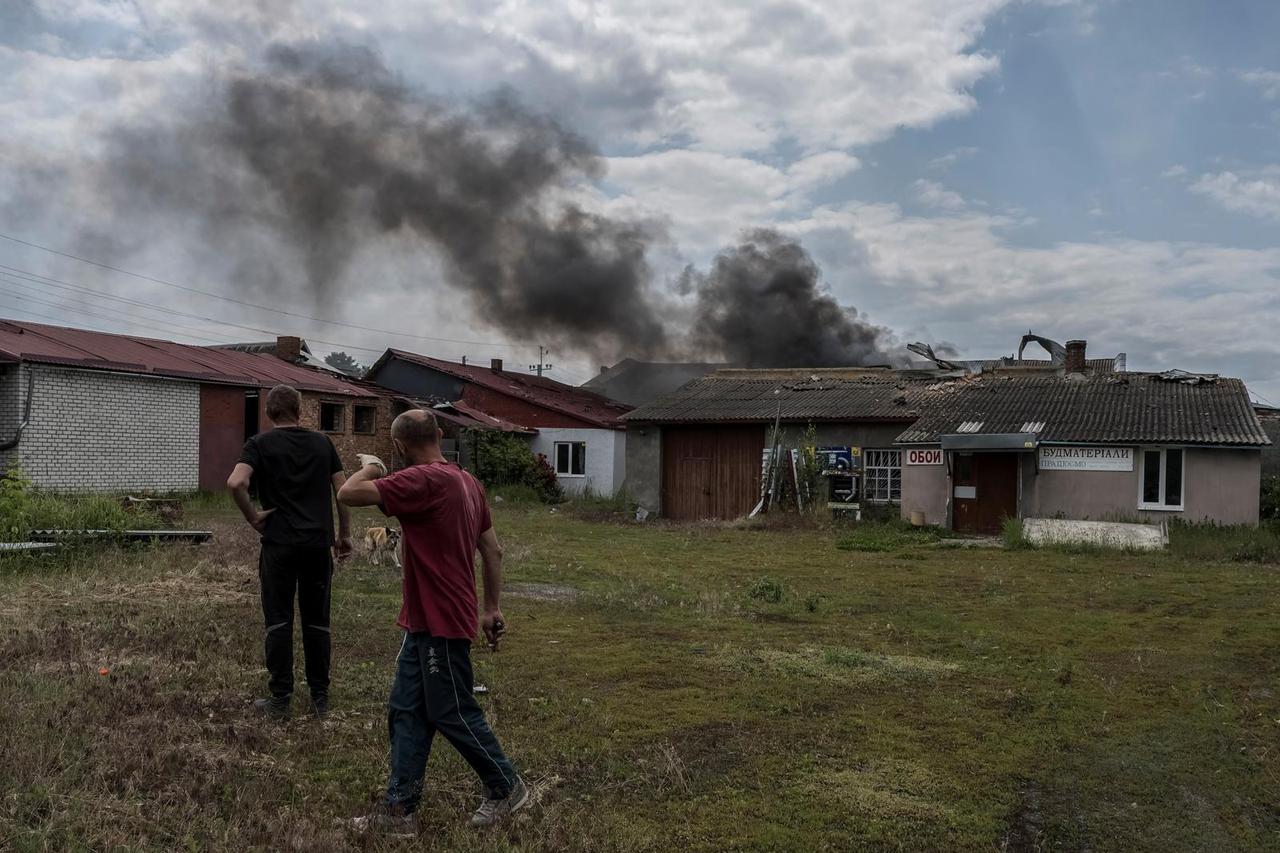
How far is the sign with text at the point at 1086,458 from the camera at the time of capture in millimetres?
19969

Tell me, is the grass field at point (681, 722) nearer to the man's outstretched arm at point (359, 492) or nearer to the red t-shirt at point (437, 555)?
the red t-shirt at point (437, 555)

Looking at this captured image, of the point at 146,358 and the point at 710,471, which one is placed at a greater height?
the point at 146,358

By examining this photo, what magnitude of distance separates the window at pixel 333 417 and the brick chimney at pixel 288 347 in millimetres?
6286

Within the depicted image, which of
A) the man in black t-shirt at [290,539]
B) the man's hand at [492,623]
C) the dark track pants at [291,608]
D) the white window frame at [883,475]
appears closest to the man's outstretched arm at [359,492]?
the man's hand at [492,623]

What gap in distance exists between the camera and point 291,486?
5484 millimetres

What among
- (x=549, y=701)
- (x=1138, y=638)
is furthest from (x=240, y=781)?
(x=1138, y=638)

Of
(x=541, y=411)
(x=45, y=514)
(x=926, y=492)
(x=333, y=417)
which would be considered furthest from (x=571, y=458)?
(x=45, y=514)

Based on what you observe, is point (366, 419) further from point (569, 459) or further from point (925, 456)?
point (925, 456)

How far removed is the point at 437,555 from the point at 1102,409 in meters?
20.5

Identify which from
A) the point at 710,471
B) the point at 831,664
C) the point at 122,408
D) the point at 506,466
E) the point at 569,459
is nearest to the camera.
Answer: the point at 831,664

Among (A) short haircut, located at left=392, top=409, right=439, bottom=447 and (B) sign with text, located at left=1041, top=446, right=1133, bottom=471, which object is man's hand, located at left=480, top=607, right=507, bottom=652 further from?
(B) sign with text, located at left=1041, top=446, right=1133, bottom=471

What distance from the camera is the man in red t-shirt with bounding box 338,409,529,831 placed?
13.2ft

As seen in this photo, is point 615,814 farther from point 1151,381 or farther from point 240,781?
point 1151,381

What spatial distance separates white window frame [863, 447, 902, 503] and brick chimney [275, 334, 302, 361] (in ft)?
60.2
